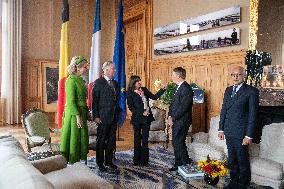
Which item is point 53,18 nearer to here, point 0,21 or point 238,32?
point 0,21

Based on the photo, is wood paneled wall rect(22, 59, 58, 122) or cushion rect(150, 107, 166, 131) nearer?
cushion rect(150, 107, 166, 131)

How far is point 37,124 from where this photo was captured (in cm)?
455

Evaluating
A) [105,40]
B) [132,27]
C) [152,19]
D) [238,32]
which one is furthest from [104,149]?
[105,40]

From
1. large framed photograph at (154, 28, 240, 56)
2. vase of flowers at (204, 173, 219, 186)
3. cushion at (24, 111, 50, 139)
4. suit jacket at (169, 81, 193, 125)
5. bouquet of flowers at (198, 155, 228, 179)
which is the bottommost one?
vase of flowers at (204, 173, 219, 186)

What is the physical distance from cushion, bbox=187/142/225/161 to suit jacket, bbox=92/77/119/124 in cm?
141

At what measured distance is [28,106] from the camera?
33.0 feet

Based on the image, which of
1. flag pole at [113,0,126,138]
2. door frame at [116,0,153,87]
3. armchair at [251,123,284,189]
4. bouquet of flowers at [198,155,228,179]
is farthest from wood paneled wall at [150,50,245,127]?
bouquet of flowers at [198,155,228,179]

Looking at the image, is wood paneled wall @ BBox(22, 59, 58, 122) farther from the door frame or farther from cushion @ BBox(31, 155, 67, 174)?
cushion @ BBox(31, 155, 67, 174)

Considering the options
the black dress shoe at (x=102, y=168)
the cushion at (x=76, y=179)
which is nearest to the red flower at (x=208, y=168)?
the cushion at (x=76, y=179)

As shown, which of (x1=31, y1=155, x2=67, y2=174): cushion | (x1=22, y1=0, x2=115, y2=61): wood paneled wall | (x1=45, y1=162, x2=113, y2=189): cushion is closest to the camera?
(x1=45, y1=162, x2=113, y2=189): cushion

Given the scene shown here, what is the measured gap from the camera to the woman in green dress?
4180mm

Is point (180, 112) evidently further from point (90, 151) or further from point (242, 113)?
point (90, 151)

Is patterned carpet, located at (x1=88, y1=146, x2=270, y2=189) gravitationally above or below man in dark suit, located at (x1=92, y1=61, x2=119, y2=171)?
below

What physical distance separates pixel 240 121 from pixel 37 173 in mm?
2732
